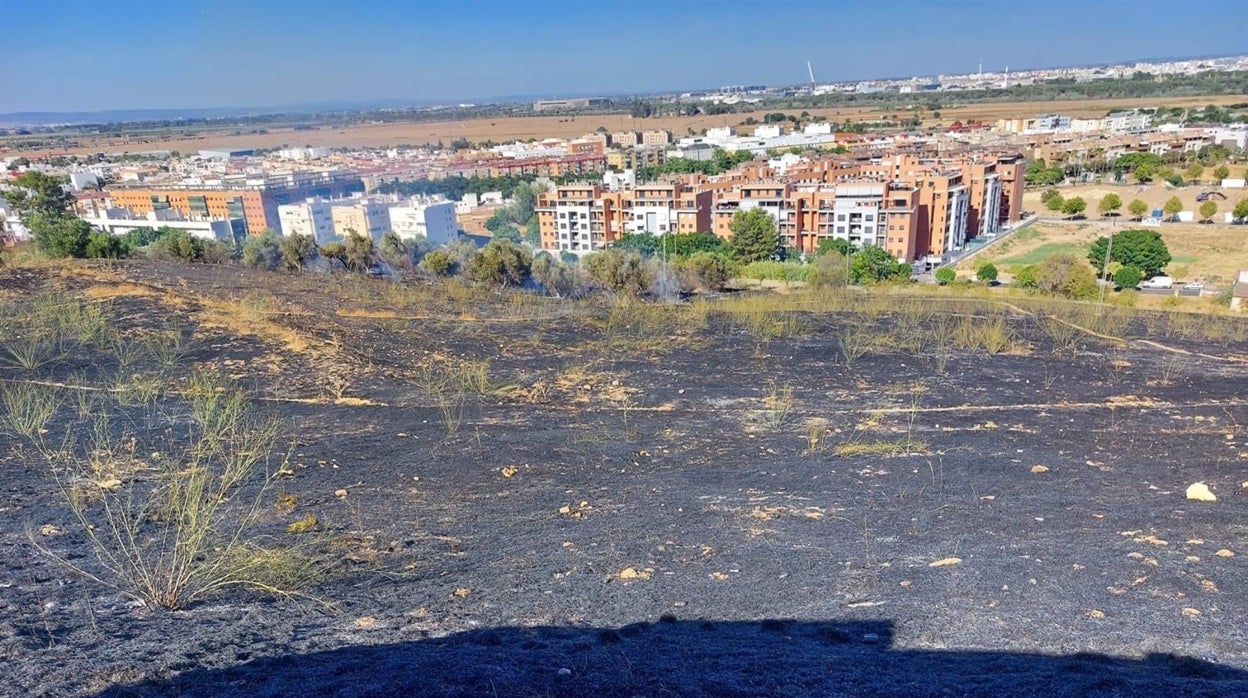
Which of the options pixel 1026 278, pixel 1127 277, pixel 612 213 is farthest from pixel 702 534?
pixel 612 213

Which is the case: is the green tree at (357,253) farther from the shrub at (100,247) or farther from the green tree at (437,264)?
the shrub at (100,247)

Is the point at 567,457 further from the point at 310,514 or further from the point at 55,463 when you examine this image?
the point at 55,463

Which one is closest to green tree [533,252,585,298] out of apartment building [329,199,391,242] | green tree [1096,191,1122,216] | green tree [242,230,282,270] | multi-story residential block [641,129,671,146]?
green tree [242,230,282,270]

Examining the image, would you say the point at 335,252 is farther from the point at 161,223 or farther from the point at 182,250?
the point at 161,223

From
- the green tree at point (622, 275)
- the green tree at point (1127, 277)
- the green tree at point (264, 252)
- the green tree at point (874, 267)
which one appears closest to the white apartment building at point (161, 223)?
the green tree at point (264, 252)

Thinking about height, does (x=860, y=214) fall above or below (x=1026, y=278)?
above

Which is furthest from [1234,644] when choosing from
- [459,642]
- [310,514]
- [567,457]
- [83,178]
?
[83,178]

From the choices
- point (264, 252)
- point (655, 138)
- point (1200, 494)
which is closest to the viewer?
point (1200, 494)

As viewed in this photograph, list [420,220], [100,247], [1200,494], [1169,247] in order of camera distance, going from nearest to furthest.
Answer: [1200,494] → [100,247] → [1169,247] → [420,220]
